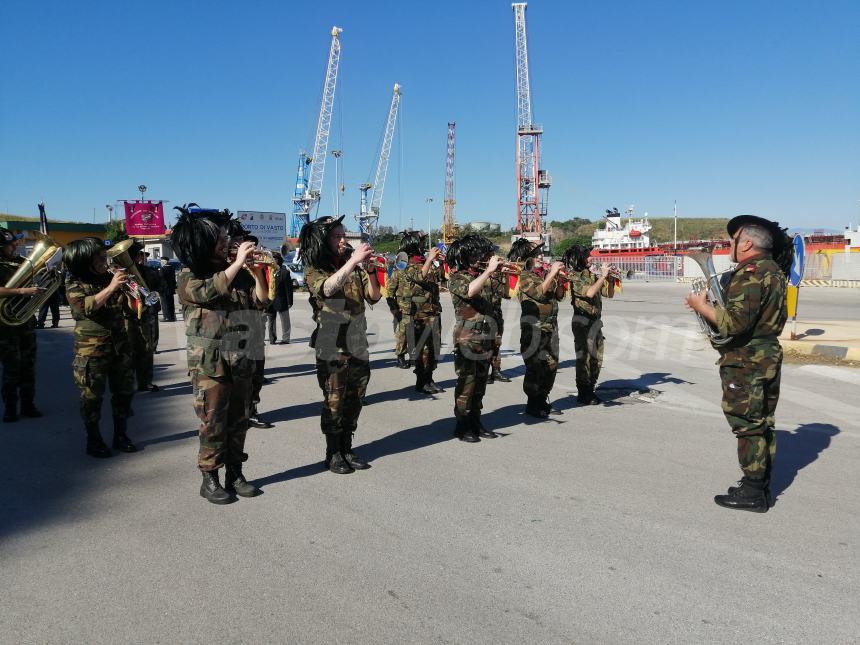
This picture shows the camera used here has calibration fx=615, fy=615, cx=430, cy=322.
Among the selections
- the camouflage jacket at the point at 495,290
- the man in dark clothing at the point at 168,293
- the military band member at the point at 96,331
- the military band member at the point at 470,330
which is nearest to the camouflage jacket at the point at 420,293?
the camouflage jacket at the point at 495,290

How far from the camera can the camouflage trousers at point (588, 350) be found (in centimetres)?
739

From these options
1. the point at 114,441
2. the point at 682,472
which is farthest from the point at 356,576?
the point at 114,441

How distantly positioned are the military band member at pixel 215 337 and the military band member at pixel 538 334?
3.27 meters

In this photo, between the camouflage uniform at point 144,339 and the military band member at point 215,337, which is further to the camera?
the camouflage uniform at point 144,339

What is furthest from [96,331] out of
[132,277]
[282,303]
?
[282,303]

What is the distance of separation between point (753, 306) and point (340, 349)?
301cm

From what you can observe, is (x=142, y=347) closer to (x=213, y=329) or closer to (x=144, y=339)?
(x=144, y=339)

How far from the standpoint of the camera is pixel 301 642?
282 cm

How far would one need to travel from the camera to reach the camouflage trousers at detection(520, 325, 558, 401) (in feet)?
22.2

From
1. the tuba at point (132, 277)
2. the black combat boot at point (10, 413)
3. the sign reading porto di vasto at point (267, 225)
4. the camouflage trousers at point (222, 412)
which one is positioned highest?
the sign reading porto di vasto at point (267, 225)

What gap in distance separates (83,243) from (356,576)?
4.07m

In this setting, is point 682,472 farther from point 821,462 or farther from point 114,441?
point 114,441

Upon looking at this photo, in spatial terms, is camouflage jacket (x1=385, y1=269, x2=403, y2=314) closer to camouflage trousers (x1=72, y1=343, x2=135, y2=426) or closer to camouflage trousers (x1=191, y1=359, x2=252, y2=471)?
camouflage trousers (x1=72, y1=343, x2=135, y2=426)

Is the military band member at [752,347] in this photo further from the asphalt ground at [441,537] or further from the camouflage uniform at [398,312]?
the camouflage uniform at [398,312]
